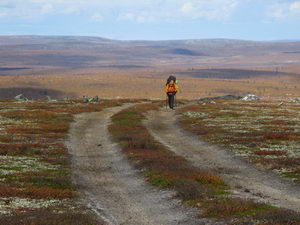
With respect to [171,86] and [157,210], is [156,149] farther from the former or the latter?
[171,86]

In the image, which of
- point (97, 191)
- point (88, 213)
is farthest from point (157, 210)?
point (97, 191)

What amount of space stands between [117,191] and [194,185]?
12.5 feet

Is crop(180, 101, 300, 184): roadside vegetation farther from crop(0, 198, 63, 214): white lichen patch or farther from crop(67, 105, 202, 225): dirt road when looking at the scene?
crop(0, 198, 63, 214): white lichen patch

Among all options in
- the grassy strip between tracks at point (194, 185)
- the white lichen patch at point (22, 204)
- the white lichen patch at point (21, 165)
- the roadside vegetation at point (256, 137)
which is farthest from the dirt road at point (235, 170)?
the white lichen patch at point (21, 165)

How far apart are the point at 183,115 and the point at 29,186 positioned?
141 feet

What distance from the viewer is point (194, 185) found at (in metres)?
22.6

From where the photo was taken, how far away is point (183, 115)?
212ft

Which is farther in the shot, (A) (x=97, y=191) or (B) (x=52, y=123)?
(B) (x=52, y=123)

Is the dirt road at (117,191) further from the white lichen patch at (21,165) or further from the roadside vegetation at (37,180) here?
the white lichen patch at (21,165)

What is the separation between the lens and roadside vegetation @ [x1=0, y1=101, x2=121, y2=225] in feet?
58.0

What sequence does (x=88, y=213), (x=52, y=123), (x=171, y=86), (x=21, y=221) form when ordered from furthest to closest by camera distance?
(x=171, y=86) → (x=52, y=123) → (x=88, y=213) → (x=21, y=221)

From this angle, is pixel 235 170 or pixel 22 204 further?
pixel 235 170

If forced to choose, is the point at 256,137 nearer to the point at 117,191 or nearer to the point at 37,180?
the point at 117,191

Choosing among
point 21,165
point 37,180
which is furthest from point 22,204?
point 21,165
